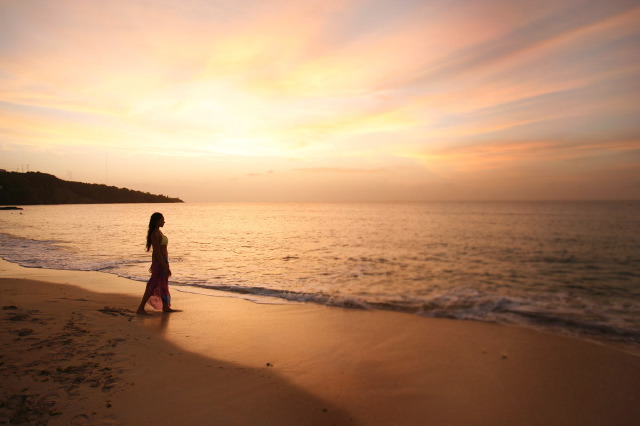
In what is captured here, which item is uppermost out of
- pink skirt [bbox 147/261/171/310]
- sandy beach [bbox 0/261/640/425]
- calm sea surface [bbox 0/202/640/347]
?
pink skirt [bbox 147/261/171/310]

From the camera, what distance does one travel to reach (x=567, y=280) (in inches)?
601

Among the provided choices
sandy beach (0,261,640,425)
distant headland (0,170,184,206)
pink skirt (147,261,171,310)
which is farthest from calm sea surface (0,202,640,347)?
distant headland (0,170,184,206)

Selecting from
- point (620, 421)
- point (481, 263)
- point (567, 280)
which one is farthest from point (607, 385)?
point (481, 263)

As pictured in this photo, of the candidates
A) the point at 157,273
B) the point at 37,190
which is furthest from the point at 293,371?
the point at 37,190

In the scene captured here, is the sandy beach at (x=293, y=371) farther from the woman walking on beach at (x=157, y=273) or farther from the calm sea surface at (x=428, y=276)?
the calm sea surface at (x=428, y=276)

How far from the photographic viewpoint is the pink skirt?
8594mm

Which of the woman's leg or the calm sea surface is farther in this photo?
the calm sea surface

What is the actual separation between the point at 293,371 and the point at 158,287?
480 centimetres

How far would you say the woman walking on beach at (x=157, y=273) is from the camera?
848 centimetres

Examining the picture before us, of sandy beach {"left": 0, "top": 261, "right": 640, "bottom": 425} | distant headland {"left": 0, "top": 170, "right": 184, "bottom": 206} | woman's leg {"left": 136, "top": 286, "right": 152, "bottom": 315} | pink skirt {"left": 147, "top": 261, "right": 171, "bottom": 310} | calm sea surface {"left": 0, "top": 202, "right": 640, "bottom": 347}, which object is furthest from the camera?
distant headland {"left": 0, "top": 170, "right": 184, "bottom": 206}

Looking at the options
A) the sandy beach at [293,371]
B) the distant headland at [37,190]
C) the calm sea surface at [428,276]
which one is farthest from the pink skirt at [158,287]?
the distant headland at [37,190]

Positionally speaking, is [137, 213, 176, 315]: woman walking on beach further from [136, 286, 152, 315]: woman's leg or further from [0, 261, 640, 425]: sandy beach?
[0, 261, 640, 425]: sandy beach

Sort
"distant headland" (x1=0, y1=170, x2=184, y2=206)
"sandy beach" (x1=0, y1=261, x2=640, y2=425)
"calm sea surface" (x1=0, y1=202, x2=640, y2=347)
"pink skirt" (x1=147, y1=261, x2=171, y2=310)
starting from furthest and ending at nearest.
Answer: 1. "distant headland" (x1=0, y1=170, x2=184, y2=206)
2. "calm sea surface" (x1=0, y1=202, x2=640, y2=347)
3. "pink skirt" (x1=147, y1=261, x2=171, y2=310)
4. "sandy beach" (x1=0, y1=261, x2=640, y2=425)

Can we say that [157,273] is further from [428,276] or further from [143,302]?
[428,276]
